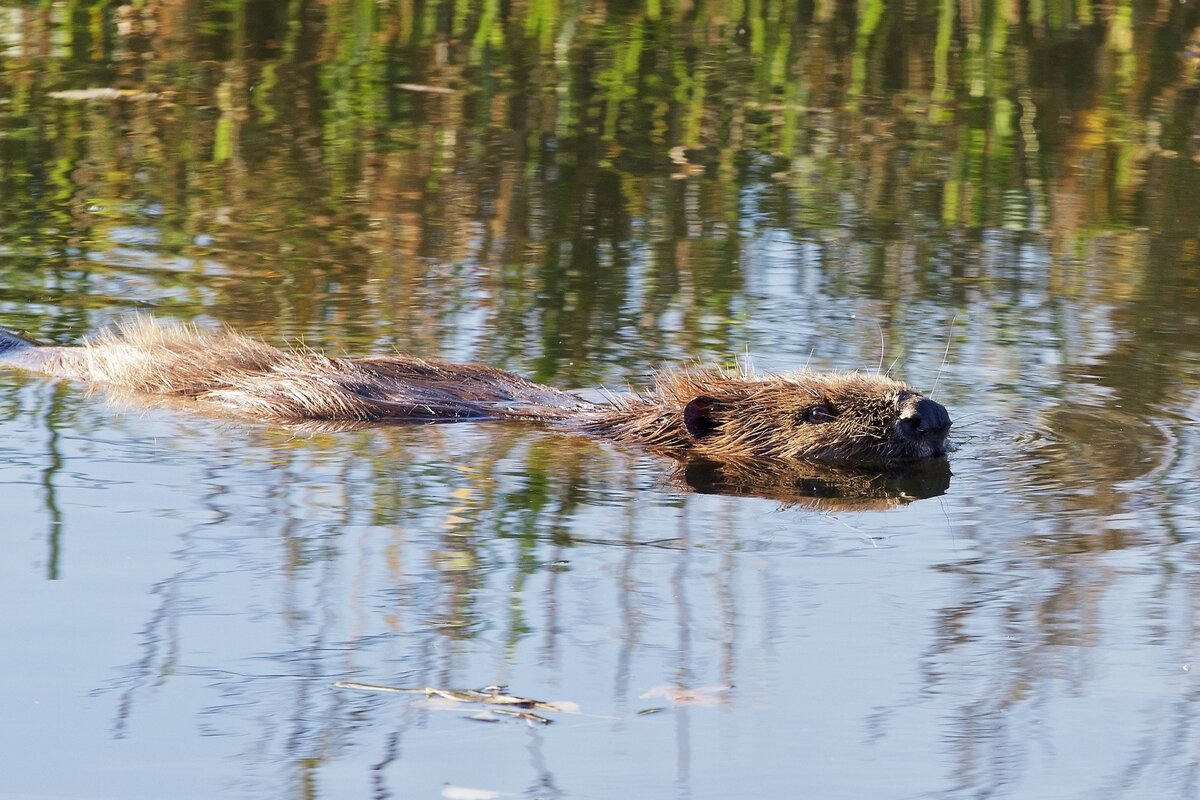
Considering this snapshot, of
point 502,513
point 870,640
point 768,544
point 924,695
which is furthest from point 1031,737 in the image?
point 502,513

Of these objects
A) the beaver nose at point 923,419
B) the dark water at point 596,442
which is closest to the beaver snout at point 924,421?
the beaver nose at point 923,419

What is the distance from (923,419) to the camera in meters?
5.30

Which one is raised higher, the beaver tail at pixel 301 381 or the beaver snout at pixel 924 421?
the beaver snout at pixel 924 421

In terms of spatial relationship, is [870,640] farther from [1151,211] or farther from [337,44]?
[337,44]

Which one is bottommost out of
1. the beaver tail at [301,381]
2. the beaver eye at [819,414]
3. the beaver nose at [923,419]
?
the beaver tail at [301,381]

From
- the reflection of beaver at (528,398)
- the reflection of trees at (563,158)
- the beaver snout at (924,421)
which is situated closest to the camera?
the beaver snout at (924,421)

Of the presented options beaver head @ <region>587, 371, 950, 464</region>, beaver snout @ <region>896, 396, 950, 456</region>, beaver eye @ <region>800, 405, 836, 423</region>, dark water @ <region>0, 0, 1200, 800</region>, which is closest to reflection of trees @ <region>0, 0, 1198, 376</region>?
dark water @ <region>0, 0, 1200, 800</region>

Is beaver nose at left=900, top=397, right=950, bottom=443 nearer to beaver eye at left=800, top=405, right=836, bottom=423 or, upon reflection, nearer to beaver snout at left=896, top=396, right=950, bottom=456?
beaver snout at left=896, top=396, right=950, bottom=456

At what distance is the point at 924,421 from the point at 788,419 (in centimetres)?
45

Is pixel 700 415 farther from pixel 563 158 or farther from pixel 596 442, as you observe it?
pixel 563 158

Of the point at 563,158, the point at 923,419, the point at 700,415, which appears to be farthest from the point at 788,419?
the point at 563,158

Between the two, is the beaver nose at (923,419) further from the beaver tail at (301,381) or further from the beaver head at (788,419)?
the beaver tail at (301,381)

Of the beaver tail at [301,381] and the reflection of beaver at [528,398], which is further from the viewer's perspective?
the beaver tail at [301,381]

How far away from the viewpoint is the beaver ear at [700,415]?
18.4 ft
